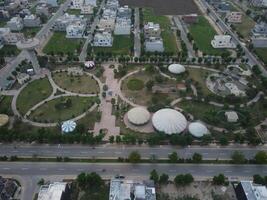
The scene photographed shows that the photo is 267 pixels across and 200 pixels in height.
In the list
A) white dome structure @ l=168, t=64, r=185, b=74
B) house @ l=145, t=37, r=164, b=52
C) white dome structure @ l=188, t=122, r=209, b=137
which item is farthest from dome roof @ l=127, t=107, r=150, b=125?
house @ l=145, t=37, r=164, b=52

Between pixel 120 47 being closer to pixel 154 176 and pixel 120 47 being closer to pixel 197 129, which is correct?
pixel 197 129

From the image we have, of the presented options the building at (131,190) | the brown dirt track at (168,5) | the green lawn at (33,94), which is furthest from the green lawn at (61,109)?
the brown dirt track at (168,5)

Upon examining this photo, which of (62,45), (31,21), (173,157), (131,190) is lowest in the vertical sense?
(62,45)

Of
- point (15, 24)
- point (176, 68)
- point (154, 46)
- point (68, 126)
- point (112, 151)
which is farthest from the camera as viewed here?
point (15, 24)

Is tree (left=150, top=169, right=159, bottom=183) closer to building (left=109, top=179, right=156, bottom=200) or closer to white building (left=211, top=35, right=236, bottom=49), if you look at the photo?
building (left=109, top=179, right=156, bottom=200)

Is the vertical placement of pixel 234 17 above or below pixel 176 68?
below

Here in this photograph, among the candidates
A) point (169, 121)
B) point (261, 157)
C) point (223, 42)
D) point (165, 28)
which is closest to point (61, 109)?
point (169, 121)

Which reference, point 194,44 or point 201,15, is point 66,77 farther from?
point 201,15
